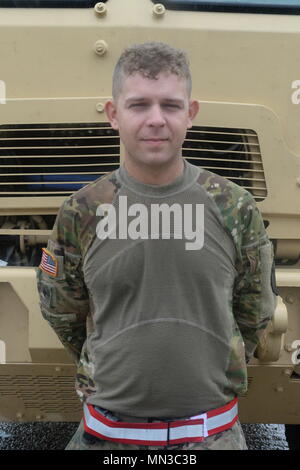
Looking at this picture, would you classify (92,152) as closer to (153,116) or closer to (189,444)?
(153,116)

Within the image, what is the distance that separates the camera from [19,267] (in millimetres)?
2615

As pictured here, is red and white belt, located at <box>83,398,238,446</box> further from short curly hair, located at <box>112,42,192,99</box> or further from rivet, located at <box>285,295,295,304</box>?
rivet, located at <box>285,295,295,304</box>

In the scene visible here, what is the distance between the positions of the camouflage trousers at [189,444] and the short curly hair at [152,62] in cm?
95

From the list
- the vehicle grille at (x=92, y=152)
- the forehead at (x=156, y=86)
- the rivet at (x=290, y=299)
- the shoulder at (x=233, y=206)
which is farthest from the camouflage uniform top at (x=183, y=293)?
the vehicle grille at (x=92, y=152)

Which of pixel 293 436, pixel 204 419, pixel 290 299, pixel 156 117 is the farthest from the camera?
pixel 293 436

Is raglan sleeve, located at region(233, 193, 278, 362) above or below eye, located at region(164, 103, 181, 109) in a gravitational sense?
below

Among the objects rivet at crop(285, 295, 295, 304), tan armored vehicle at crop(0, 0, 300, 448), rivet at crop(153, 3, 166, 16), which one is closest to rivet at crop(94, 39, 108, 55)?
tan armored vehicle at crop(0, 0, 300, 448)

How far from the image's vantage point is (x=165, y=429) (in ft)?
5.34

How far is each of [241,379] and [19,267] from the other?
1218 millimetres

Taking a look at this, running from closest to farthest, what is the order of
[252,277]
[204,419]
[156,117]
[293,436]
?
[156,117] < [204,419] < [252,277] < [293,436]

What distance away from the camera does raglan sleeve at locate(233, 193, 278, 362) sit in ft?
5.71

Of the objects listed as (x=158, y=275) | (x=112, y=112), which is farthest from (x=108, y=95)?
(x=158, y=275)

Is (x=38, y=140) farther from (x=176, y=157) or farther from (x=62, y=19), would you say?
(x=176, y=157)

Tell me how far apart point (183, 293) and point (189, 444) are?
0.41 m
